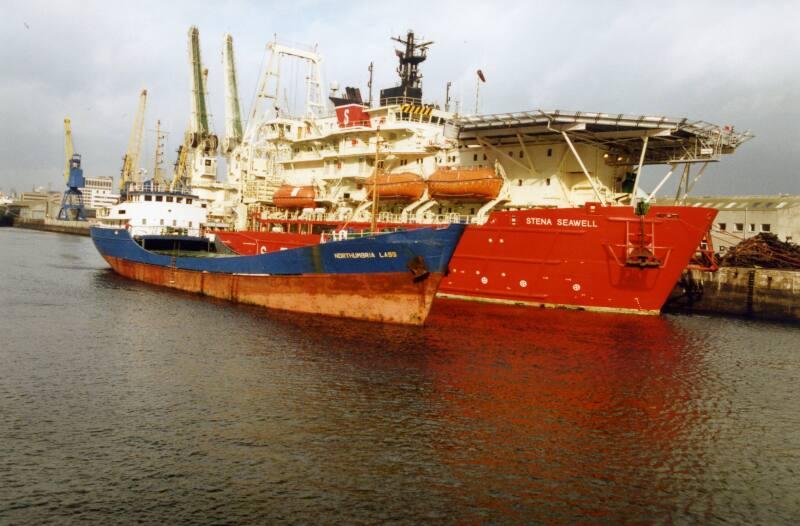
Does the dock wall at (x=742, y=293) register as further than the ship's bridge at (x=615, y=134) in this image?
Yes

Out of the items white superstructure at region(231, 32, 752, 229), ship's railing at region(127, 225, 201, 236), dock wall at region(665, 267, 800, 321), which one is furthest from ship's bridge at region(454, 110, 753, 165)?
ship's railing at region(127, 225, 201, 236)

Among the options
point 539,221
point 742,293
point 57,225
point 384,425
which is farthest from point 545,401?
point 57,225

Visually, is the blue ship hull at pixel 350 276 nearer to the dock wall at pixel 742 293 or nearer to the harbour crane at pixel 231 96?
the dock wall at pixel 742 293

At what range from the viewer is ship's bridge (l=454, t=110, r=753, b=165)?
27.8 meters

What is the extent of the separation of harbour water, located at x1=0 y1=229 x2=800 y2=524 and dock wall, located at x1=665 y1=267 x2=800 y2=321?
10421mm

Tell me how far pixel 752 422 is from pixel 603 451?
15.5ft

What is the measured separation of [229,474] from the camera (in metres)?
10.1

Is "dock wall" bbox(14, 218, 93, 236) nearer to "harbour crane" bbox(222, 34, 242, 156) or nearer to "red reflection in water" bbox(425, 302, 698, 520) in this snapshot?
"harbour crane" bbox(222, 34, 242, 156)

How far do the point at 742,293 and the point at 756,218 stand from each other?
1729cm

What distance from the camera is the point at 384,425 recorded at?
41.1ft

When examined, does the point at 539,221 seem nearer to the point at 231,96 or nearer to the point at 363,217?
the point at 363,217

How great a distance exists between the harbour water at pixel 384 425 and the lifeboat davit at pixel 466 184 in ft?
34.6

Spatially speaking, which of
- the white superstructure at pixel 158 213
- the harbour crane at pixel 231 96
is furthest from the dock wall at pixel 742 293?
the harbour crane at pixel 231 96

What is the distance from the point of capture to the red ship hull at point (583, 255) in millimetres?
26594
